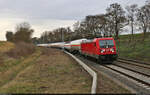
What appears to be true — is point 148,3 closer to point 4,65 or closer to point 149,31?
point 149,31

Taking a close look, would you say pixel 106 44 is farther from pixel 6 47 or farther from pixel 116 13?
pixel 116 13

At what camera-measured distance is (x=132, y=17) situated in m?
31.2

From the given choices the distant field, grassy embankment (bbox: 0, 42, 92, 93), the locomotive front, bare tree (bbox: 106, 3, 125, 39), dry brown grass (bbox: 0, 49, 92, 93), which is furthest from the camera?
bare tree (bbox: 106, 3, 125, 39)

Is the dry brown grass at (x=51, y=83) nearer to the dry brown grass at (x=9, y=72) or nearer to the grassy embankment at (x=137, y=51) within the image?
the dry brown grass at (x=9, y=72)

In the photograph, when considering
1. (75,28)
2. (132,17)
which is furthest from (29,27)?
(132,17)

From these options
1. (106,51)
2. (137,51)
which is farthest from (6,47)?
(137,51)

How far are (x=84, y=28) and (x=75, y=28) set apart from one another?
893 cm

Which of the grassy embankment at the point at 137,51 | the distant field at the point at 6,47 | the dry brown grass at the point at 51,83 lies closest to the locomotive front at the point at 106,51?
the grassy embankment at the point at 137,51

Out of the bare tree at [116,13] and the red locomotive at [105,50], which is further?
the bare tree at [116,13]

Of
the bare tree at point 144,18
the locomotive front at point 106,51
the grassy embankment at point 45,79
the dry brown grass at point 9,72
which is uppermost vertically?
the bare tree at point 144,18

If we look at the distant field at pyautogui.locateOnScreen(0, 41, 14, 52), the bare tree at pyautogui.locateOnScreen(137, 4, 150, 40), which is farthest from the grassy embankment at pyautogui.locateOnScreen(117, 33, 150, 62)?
the distant field at pyautogui.locateOnScreen(0, 41, 14, 52)

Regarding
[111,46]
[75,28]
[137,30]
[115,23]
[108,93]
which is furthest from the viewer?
[75,28]

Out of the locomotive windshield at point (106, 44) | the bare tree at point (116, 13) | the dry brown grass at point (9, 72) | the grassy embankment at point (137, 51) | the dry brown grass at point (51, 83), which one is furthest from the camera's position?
the bare tree at point (116, 13)

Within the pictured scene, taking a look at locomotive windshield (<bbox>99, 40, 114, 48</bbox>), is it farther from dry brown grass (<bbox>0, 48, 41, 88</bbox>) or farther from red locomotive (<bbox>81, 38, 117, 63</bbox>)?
dry brown grass (<bbox>0, 48, 41, 88</bbox>)
